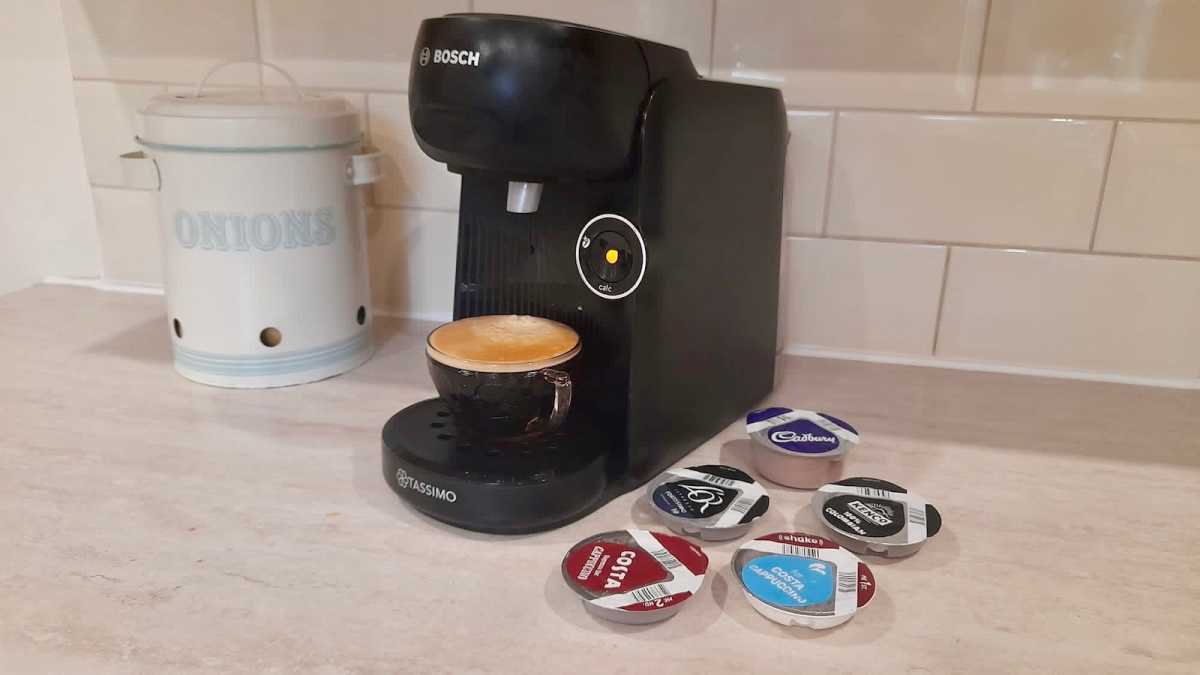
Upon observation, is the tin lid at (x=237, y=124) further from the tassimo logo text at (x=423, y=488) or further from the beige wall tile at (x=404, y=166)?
the tassimo logo text at (x=423, y=488)

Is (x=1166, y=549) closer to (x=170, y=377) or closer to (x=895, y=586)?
(x=895, y=586)

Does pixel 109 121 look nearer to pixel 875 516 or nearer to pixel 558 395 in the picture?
pixel 558 395

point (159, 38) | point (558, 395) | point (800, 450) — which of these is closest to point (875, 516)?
point (800, 450)

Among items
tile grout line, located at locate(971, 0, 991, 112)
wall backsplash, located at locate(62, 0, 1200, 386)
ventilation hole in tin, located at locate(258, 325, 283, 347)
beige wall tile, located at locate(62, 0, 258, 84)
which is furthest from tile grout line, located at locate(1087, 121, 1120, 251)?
beige wall tile, located at locate(62, 0, 258, 84)

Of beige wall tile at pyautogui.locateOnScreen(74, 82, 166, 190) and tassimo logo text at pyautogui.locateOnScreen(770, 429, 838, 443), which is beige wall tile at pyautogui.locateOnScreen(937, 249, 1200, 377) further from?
beige wall tile at pyautogui.locateOnScreen(74, 82, 166, 190)

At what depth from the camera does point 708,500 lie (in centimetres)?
55

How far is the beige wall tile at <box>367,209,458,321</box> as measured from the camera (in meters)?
0.93

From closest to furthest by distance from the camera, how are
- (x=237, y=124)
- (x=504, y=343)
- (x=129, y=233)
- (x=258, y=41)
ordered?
(x=504, y=343), (x=237, y=124), (x=258, y=41), (x=129, y=233)

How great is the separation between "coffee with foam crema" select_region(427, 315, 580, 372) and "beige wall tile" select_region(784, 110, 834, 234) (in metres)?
0.34

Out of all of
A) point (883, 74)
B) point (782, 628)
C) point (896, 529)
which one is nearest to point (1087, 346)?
point (883, 74)

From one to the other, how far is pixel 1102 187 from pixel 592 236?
1.63 feet

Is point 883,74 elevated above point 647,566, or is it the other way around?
point 883,74

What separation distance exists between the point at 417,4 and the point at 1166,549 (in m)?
0.76

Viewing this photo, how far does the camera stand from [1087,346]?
817mm
